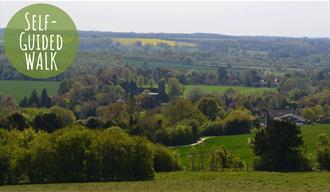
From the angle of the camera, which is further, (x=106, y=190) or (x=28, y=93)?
(x=28, y=93)

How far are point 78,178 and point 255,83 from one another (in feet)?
379

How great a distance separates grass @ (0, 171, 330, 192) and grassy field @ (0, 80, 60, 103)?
69.6 m

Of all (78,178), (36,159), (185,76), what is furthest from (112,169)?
(185,76)

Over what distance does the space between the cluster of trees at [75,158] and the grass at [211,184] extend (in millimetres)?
2036

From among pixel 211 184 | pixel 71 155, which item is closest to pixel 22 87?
pixel 71 155

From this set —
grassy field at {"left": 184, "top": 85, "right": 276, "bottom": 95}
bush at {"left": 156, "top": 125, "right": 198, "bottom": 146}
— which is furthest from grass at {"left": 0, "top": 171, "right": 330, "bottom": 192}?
grassy field at {"left": 184, "top": 85, "right": 276, "bottom": 95}

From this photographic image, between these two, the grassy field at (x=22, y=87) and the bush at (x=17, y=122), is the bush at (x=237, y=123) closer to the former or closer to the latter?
the bush at (x=17, y=122)

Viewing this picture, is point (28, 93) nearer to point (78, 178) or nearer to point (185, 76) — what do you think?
point (185, 76)

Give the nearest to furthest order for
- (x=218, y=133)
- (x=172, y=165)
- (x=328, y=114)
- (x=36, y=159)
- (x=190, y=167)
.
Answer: (x=36, y=159)
(x=172, y=165)
(x=190, y=167)
(x=218, y=133)
(x=328, y=114)

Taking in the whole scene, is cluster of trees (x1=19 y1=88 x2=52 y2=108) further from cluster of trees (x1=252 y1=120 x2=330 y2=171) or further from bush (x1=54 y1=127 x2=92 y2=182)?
bush (x1=54 y1=127 x2=92 y2=182)

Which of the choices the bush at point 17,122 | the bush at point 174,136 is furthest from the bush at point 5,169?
the bush at point 174,136

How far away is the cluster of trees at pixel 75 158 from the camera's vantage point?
38.9m

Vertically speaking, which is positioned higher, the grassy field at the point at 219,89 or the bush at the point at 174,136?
the bush at the point at 174,136

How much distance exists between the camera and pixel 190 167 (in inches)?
2019
